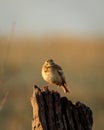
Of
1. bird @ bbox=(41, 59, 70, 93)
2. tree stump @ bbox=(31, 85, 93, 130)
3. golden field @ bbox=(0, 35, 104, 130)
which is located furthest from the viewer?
golden field @ bbox=(0, 35, 104, 130)

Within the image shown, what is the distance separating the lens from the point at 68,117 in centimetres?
779

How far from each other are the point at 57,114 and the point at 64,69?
47.4 ft

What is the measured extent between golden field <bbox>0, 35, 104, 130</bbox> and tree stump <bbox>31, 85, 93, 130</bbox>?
7704mm

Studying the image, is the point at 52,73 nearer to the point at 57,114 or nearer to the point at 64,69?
the point at 57,114

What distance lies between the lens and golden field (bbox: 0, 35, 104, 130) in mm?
18203

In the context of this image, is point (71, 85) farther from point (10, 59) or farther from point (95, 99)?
point (10, 59)

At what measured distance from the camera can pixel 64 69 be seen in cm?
2222

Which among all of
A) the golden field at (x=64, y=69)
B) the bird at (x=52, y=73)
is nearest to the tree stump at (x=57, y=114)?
the bird at (x=52, y=73)

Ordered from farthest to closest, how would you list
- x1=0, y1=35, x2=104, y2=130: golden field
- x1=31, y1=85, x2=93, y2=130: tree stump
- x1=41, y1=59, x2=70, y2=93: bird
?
x1=0, y1=35, x2=104, y2=130: golden field → x1=41, y1=59, x2=70, y2=93: bird → x1=31, y1=85, x2=93, y2=130: tree stump

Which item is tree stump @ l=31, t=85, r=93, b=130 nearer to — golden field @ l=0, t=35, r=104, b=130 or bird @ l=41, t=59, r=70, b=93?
bird @ l=41, t=59, r=70, b=93

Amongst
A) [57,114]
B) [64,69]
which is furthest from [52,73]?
[64,69]

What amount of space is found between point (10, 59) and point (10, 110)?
17.7 feet

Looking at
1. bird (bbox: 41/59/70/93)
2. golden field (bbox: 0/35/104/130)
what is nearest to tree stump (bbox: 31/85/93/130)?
bird (bbox: 41/59/70/93)

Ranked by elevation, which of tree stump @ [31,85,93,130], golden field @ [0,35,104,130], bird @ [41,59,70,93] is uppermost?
golden field @ [0,35,104,130]
